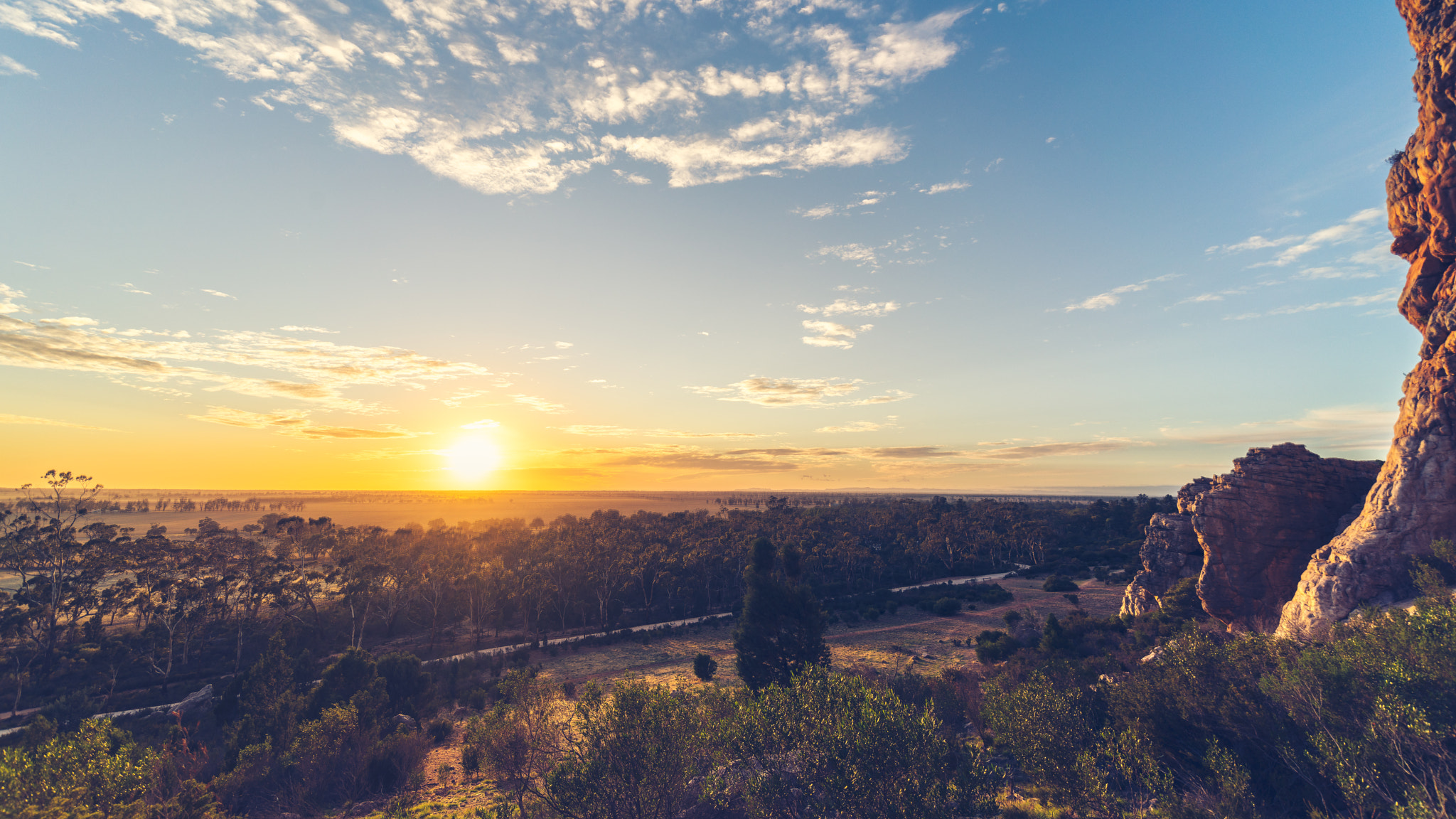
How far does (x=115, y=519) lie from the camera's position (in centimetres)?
15725

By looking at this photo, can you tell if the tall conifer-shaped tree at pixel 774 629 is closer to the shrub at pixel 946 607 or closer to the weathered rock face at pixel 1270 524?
the weathered rock face at pixel 1270 524

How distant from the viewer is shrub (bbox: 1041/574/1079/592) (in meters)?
70.5

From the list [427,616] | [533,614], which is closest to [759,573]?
[533,614]

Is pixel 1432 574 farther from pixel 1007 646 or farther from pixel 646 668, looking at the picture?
pixel 646 668

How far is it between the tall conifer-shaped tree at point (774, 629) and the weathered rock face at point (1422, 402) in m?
23.7

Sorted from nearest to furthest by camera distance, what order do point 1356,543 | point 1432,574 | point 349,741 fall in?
1. point 1432,574
2. point 1356,543
3. point 349,741

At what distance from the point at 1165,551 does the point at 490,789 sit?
4991cm

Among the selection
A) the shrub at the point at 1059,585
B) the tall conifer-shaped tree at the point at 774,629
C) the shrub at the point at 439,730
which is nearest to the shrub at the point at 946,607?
the shrub at the point at 1059,585

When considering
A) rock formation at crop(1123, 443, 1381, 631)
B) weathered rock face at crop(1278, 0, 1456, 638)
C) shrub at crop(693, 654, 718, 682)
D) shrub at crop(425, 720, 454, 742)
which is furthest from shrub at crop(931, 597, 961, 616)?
shrub at crop(425, 720, 454, 742)

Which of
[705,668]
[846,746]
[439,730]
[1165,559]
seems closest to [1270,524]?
[1165,559]

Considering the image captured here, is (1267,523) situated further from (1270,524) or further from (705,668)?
(705,668)

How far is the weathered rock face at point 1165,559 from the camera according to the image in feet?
131

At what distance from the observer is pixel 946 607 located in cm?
6331

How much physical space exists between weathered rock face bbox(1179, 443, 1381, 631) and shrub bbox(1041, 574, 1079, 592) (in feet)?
138
